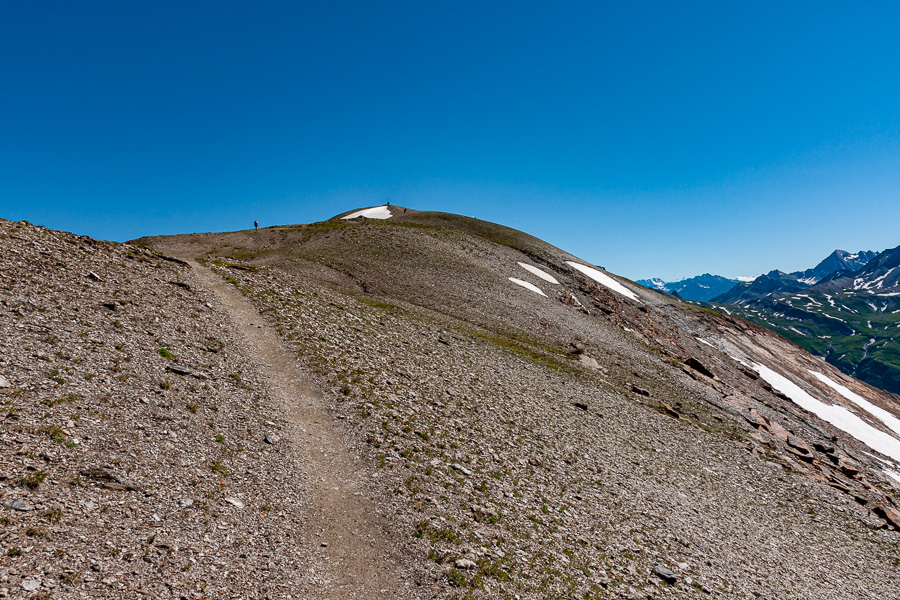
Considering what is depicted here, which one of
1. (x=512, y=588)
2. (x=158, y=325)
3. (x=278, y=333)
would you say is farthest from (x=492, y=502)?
(x=158, y=325)

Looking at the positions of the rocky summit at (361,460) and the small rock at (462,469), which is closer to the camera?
the rocky summit at (361,460)

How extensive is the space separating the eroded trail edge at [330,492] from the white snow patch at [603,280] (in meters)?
67.1

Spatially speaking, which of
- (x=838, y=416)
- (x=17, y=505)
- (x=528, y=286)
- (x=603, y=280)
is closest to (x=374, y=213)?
(x=528, y=286)

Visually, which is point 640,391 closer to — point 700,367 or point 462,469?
point 700,367

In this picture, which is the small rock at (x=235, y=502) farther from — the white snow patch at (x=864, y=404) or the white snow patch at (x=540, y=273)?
the white snow patch at (x=864, y=404)

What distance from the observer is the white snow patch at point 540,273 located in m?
70.5

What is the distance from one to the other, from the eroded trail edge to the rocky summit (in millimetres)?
99

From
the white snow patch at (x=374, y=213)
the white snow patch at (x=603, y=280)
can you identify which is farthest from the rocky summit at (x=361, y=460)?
the white snow patch at (x=374, y=213)

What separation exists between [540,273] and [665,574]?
5764 centimetres

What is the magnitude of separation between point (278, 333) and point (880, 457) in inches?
2639

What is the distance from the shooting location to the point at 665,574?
17.5 meters

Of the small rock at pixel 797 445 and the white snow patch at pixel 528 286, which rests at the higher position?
the white snow patch at pixel 528 286

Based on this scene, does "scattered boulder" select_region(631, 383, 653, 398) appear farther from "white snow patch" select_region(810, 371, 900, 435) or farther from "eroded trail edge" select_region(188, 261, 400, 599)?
"white snow patch" select_region(810, 371, 900, 435)

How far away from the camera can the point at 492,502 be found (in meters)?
18.3
